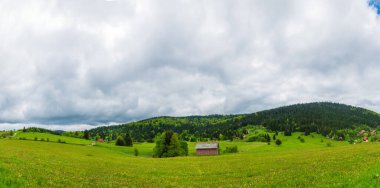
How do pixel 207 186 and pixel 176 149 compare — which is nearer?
pixel 207 186

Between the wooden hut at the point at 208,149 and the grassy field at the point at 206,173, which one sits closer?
the grassy field at the point at 206,173

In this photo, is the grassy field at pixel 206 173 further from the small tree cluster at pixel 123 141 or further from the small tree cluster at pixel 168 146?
the small tree cluster at pixel 123 141

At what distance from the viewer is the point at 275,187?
1741 centimetres

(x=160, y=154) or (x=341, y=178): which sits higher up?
(x=341, y=178)

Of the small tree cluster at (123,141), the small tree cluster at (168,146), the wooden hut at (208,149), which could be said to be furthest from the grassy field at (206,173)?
the small tree cluster at (123,141)

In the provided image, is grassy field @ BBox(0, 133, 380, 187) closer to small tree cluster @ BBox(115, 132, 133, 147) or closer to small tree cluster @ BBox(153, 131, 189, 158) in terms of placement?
small tree cluster @ BBox(153, 131, 189, 158)

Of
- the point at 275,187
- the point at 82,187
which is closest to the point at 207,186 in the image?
the point at 275,187

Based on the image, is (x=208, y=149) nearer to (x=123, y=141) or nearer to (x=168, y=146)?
(x=168, y=146)

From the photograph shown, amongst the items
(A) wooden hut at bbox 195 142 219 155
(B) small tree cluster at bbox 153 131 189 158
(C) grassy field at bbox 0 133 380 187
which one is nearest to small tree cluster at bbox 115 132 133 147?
(A) wooden hut at bbox 195 142 219 155

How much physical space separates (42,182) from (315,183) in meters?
17.4

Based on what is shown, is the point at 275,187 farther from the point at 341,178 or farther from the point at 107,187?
the point at 107,187

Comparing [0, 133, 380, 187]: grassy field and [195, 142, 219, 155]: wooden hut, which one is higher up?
[0, 133, 380, 187]: grassy field

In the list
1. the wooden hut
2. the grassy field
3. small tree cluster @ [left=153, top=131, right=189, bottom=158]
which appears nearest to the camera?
the grassy field

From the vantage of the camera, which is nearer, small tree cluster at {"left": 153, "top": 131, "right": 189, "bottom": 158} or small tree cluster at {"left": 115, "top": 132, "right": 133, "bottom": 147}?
small tree cluster at {"left": 153, "top": 131, "right": 189, "bottom": 158}
